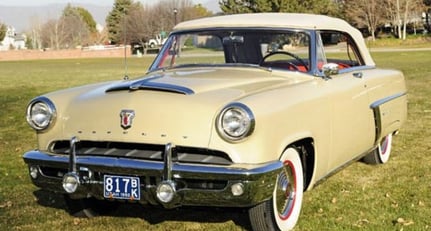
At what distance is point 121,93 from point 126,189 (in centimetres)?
67

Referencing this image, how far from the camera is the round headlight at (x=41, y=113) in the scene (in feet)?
14.1

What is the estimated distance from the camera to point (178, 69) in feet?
17.3

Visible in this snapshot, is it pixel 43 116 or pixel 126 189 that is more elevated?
pixel 43 116

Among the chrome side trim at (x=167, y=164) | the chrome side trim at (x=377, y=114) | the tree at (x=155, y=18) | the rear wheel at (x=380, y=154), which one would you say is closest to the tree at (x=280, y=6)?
the tree at (x=155, y=18)

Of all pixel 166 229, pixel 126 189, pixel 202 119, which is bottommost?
pixel 166 229

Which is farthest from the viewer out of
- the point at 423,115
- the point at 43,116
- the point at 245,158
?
the point at 423,115

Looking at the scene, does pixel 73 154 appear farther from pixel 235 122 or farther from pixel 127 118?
pixel 235 122

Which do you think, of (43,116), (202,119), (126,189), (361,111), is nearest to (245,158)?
(202,119)

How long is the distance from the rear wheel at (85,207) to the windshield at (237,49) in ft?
4.22

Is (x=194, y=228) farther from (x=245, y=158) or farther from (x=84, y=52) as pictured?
(x=84, y=52)

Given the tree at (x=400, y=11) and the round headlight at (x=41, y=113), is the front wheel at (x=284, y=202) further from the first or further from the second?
the tree at (x=400, y=11)

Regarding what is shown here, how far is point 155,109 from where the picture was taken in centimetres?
392

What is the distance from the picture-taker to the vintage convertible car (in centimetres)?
376

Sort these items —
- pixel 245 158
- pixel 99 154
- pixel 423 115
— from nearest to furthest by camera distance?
pixel 245 158
pixel 99 154
pixel 423 115
